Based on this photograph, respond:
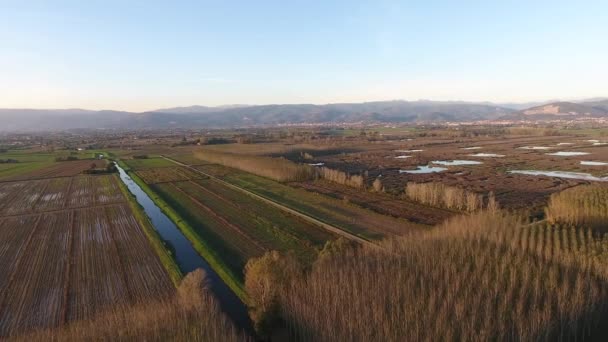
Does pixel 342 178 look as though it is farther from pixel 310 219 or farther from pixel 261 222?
pixel 261 222

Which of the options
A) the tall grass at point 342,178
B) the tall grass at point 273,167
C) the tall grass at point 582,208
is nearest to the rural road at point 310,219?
the tall grass at point 273,167

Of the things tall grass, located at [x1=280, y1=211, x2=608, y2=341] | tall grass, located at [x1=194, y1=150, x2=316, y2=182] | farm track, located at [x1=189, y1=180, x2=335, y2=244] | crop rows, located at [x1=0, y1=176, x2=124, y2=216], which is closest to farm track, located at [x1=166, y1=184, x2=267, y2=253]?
farm track, located at [x1=189, y1=180, x2=335, y2=244]

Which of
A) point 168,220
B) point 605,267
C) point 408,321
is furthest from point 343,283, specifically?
point 168,220

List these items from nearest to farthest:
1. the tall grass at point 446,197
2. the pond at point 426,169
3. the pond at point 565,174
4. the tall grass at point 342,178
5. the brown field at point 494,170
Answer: the tall grass at point 446,197 < the brown field at point 494,170 < the tall grass at point 342,178 < the pond at point 565,174 < the pond at point 426,169

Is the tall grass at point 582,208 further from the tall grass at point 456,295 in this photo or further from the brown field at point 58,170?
the brown field at point 58,170

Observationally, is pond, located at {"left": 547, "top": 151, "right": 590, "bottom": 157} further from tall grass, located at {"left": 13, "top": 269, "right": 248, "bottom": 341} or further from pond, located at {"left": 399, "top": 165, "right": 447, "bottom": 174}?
tall grass, located at {"left": 13, "top": 269, "right": 248, "bottom": 341}

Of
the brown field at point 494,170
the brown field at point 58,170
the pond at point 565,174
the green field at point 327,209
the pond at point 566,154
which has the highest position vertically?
the brown field at point 58,170

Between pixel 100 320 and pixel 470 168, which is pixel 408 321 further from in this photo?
pixel 470 168

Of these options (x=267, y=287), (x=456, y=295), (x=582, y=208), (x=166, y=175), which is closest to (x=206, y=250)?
(x=267, y=287)
